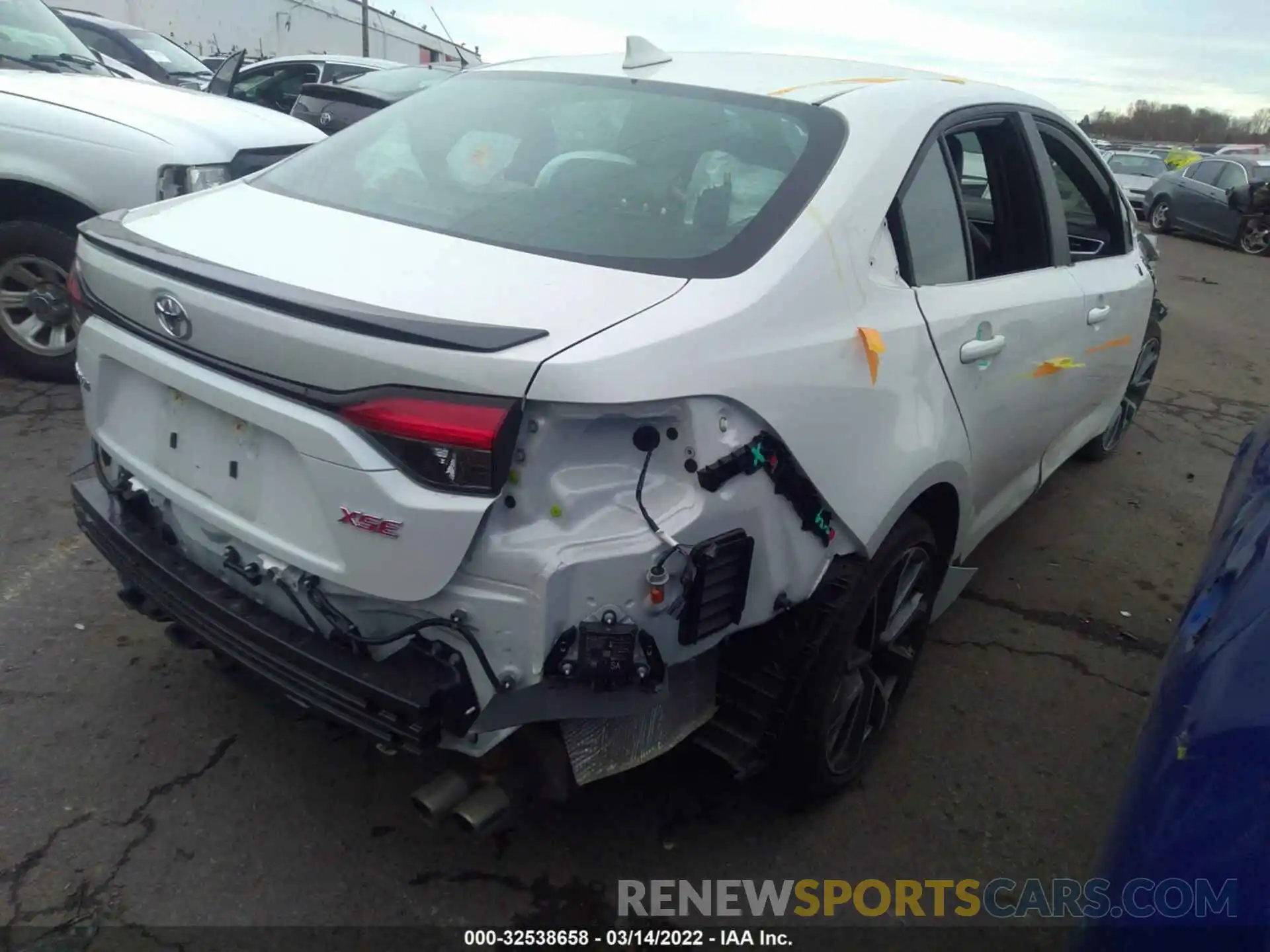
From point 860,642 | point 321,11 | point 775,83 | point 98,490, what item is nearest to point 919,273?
point 775,83

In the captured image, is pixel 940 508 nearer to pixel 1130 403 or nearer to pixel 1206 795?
pixel 1206 795

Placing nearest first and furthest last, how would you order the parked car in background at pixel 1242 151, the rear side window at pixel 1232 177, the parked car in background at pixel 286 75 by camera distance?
the parked car in background at pixel 286 75, the rear side window at pixel 1232 177, the parked car in background at pixel 1242 151

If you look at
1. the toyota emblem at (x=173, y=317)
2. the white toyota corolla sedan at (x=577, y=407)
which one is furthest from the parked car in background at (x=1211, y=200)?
the toyota emblem at (x=173, y=317)

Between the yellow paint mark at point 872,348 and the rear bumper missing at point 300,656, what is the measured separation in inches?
44.2

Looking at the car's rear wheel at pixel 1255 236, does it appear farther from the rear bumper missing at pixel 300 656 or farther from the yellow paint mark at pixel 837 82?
the rear bumper missing at pixel 300 656

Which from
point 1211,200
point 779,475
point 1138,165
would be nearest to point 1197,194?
point 1211,200

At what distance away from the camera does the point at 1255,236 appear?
16094 millimetres

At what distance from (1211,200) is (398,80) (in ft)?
47.7

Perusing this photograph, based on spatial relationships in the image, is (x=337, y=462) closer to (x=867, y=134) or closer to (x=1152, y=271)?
(x=867, y=134)

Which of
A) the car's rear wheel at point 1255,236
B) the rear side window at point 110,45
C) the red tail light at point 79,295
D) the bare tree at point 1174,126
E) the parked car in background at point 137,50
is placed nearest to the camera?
the red tail light at point 79,295

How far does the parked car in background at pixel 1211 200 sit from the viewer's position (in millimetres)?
16266

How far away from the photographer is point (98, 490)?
2506 millimetres

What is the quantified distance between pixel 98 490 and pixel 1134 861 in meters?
2.40

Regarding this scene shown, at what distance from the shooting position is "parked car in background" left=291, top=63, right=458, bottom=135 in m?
7.30
